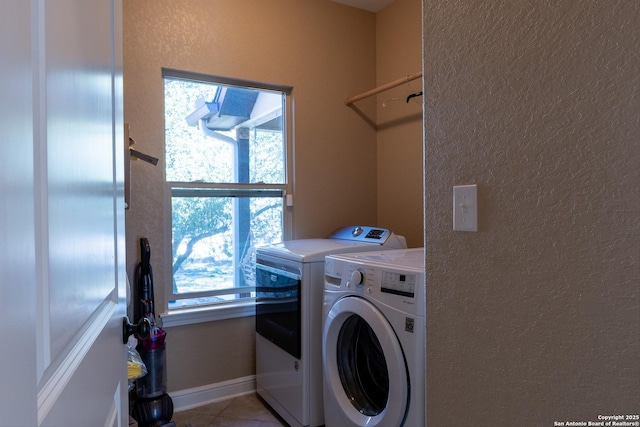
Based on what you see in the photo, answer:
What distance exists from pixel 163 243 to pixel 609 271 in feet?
6.86

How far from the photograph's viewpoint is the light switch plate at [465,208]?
38.4 inches

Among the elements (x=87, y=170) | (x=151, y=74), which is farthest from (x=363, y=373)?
(x=151, y=74)

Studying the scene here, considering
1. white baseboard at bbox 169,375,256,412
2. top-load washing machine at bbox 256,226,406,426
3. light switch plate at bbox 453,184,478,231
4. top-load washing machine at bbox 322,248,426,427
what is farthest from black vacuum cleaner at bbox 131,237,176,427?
light switch plate at bbox 453,184,478,231

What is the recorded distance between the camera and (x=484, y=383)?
0.97m

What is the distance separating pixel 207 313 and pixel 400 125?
69.8 inches

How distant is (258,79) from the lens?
2514mm

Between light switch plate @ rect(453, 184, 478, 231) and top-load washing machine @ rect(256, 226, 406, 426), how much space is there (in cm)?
105

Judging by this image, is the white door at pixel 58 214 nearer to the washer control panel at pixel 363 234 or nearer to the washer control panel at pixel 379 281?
the washer control panel at pixel 379 281

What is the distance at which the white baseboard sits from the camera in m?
2.28

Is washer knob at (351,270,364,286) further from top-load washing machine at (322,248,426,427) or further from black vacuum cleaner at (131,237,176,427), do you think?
black vacuum cleaner at (131,237,176,427)

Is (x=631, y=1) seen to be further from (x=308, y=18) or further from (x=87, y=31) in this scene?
(x=308, y=18)

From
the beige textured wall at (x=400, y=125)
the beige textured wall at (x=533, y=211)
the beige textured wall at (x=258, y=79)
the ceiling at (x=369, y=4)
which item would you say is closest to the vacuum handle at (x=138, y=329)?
the beige textured wall at (x=533, y=211)

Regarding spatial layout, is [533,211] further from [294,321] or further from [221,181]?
[221,181]

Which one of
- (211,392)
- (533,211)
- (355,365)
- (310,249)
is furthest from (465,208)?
(211,392)
